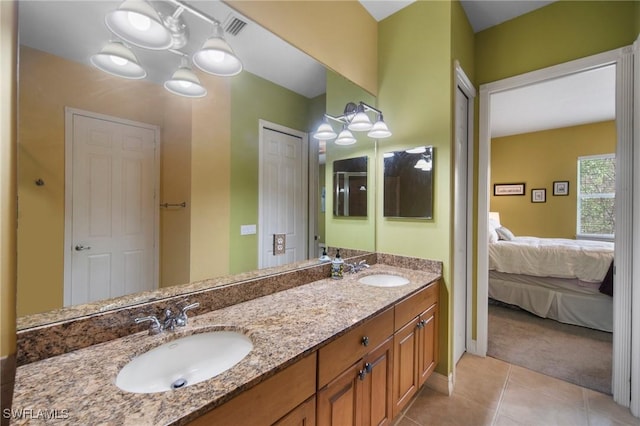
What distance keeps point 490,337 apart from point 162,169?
3261 millimetres

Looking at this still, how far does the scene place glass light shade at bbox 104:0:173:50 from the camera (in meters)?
0.93

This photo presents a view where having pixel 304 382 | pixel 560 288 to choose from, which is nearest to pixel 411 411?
pixel 304 382

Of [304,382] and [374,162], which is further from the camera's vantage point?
[374,162]

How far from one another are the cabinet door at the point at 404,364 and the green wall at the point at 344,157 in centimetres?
77

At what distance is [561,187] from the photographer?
5238 mm

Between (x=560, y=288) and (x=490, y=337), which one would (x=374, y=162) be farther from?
(x=560, y=288)

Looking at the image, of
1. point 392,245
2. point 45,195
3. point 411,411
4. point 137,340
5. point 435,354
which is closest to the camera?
point 45,195

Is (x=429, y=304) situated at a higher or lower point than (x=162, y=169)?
lower

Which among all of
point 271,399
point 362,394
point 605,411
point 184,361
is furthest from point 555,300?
point 184,361

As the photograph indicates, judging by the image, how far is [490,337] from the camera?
107 inches

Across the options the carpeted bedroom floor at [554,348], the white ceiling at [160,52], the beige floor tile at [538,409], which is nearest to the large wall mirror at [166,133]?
the white ceiling at [160,52]

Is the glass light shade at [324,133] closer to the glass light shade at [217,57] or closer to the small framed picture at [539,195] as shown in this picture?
the glass light shade at [217,57]

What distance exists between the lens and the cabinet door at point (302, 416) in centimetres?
85

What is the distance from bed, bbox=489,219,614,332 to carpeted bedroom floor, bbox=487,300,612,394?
0.14 meters
